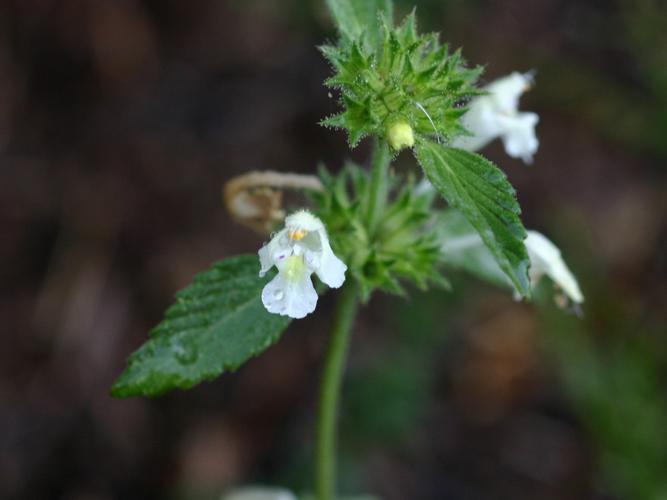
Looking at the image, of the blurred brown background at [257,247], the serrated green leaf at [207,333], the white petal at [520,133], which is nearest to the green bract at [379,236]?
the serrated green leaf at [207,333]

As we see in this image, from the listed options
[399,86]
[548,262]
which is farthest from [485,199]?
[548,262]

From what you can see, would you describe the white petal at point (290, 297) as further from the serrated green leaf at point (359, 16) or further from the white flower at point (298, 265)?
the serrated green leaf at point (359, 16)

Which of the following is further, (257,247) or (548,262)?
(257,247)

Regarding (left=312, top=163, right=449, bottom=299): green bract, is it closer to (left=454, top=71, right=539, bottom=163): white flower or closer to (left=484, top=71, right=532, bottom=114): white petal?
(left=454, top=71, right=539, bottom=163): white flower

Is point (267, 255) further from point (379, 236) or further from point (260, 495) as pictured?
point (260, 495)

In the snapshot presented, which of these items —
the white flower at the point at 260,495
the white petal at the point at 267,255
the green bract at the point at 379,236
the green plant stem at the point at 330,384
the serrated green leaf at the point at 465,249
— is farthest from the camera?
the white flower at the point at 260,495

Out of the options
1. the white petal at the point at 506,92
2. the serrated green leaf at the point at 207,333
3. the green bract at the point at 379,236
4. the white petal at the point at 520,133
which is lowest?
the serrated green leaf at the point at 207,333

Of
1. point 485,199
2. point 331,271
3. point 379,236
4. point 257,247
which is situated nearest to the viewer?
point 485,199
